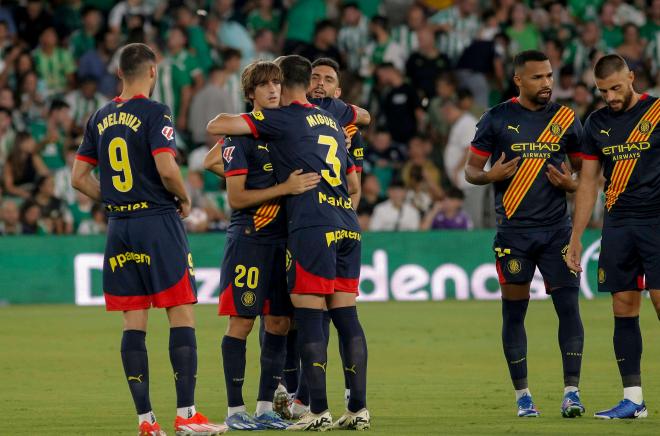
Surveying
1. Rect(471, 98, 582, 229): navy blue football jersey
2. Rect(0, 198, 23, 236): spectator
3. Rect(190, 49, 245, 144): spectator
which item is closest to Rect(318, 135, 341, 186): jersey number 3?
Rect(471, 98, 582, 229): navy blue football jersey

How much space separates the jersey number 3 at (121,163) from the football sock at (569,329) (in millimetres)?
A: 3214

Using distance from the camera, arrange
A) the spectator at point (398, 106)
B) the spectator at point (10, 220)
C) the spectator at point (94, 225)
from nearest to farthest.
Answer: the spectator at point (10, 220) → the spectator at point (94, 225) → the spectator at point (398, 106)

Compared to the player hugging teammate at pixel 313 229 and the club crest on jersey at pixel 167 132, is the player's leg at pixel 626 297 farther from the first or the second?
the club crest on jersey at pixel 167 132

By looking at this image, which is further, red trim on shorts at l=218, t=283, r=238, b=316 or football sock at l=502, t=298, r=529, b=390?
football sock at l=502, t=298, r=529, b=390

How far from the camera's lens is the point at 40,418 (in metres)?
9.36

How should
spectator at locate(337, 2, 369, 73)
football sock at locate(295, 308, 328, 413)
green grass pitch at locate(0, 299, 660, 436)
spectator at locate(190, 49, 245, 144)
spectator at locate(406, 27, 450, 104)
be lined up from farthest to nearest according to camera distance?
spectator at locate(337, 2, 369, 73) → spectator at locate(406, 27, 450, 104) → spectator at locate(190, 49, 245, 144) → green grass pitch at locate(0, 299, 660, 436) → football sock at locate(295, 308, 328, 413)

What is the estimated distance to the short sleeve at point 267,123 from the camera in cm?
854

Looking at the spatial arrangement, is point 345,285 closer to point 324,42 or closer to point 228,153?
point 228,153

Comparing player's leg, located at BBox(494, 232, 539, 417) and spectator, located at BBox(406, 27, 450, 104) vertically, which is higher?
spectator, located at BBox(406, 27, 450, 104)

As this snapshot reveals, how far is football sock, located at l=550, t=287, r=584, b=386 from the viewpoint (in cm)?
930

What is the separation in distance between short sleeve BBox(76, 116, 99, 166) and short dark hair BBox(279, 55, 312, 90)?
1.29 m

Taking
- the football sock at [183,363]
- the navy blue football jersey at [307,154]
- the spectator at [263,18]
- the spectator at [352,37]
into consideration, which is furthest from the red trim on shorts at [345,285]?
the spectator at [263,18]

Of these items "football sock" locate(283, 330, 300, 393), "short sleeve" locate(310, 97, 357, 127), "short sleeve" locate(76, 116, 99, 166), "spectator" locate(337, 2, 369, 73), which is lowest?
"football sock" locate(283, 330, 300, 393)

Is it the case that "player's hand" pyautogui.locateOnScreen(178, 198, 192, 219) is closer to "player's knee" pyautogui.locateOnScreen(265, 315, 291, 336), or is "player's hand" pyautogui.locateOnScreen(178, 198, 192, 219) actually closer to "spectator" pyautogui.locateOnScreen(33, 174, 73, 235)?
"player's knee" pyautogui.locateOnScreen(265, 315, 291, 336)
